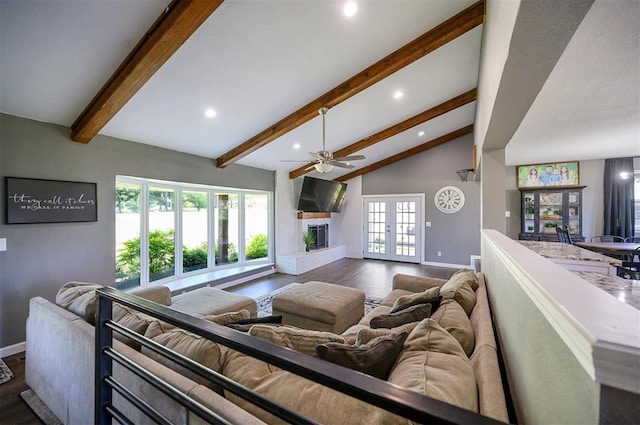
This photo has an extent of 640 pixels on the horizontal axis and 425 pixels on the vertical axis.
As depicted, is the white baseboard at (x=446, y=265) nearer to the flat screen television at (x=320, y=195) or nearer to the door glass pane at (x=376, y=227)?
the door glass pane at (x=376, y=227)

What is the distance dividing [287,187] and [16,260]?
467 centimetres

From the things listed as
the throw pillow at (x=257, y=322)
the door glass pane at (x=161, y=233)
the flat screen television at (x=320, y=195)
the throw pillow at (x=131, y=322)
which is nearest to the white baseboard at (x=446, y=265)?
the flat screen television at (x=320, y=195)

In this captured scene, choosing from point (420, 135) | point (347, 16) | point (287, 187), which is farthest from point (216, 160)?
point (420, 135)

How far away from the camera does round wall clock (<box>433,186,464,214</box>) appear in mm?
6730

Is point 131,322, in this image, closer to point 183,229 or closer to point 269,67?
point 269,67

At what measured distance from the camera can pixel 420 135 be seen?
630 centimetres

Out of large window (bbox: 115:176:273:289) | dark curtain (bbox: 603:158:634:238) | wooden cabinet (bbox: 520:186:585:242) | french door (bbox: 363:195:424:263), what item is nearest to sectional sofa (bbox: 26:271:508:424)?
large window (bbox: 115:176:273:289)

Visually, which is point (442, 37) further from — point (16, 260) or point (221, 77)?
point (16, 260)

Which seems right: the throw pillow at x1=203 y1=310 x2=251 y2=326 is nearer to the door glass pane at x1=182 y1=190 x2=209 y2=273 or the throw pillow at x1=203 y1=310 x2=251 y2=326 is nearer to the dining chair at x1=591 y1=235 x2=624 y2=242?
the door glass pane at x1=182 y1=190 x2=209 y2=273

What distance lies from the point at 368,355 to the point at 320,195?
6.01 m

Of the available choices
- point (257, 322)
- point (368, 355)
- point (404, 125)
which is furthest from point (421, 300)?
point (404, 125)

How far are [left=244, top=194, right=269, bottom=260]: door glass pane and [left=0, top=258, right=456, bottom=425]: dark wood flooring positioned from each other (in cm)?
69

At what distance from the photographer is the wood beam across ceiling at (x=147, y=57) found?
196 cm

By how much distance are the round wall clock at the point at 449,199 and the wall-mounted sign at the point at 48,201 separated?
271 inches
